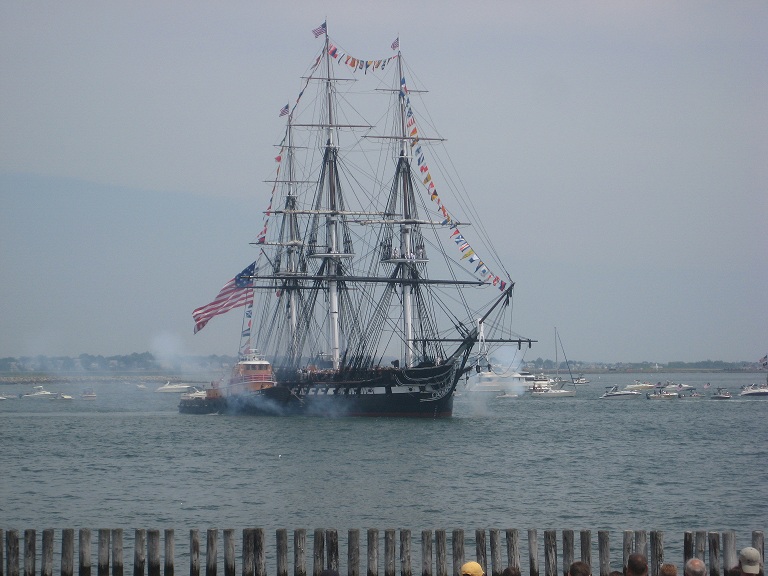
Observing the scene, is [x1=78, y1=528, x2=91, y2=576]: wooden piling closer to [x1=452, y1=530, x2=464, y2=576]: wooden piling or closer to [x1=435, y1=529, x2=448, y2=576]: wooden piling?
[x1=435, y1=529, x2=448, y2=576]: wooden piling

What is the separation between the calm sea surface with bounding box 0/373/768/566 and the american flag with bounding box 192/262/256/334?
8.03m

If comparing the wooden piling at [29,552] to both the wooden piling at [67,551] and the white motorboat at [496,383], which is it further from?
the white motorboat at [496,383]

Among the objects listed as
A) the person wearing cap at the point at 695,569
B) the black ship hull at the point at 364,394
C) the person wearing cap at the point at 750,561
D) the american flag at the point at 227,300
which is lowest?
the person wearing cap at the point at 750,561

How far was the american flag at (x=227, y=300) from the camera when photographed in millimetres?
81200

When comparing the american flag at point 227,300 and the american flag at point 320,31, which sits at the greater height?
the american flag at point 320,31

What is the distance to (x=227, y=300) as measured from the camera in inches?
3290

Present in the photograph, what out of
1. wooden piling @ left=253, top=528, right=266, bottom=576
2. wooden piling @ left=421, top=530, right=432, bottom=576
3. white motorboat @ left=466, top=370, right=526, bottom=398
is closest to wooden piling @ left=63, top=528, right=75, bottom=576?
wooden piling @ left=253, top=528, right=266, bottom=576

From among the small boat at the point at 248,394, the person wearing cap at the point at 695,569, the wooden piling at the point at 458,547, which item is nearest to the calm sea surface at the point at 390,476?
the small boat at the point at 248,394

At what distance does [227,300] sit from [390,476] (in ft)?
123

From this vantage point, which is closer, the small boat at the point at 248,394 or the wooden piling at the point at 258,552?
the wooden piling at the point at 258,552

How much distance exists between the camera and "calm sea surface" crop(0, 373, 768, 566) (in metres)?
36.7

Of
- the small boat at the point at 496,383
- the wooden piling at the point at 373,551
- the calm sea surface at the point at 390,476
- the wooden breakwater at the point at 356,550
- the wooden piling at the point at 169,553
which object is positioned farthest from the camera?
the small boat at the point at 496,383

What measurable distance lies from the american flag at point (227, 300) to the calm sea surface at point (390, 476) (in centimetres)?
803

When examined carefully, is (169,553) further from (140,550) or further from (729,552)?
(729,552)
